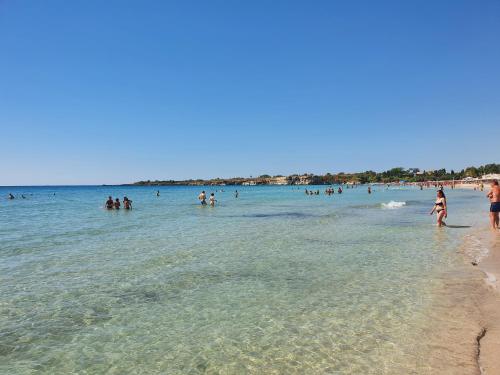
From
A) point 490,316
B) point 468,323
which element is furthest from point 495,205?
point 468,323

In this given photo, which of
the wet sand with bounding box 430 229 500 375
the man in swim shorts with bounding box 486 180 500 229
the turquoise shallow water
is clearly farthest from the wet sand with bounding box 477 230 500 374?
the man in swim shorts with bounding box 486 180 500 229

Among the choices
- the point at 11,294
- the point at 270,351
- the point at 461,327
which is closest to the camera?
the point at 270,351

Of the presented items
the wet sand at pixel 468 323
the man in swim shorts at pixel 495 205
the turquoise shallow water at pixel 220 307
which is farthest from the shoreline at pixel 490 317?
the man in swim shorts at pixel 495 205

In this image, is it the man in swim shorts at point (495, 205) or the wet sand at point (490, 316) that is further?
the man in swim shorts at point (495, 205)

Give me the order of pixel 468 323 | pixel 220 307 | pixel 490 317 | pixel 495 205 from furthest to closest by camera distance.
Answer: pixel 495 205 < pixel 220 307 < pixel 490 317 < pixel 468 323

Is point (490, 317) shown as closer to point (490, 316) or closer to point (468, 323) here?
point (490, 316)

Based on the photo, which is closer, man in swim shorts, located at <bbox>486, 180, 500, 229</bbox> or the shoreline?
the shoreline

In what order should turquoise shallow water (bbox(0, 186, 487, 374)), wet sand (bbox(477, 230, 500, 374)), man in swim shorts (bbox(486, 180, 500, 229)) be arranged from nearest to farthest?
1. wet sand (bbox(477, 230, 500, 374))
2. turquoise shallow water (bbox(0, 186, 487, 374))
3. man in swim shorts (bbox(486, 180, 500, 229))

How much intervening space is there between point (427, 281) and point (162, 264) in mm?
8138

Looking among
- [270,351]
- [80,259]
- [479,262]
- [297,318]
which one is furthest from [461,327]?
[80,259]

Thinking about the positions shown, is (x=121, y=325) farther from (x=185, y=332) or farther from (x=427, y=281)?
(x=427, y=281)

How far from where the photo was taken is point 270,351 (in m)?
5.75

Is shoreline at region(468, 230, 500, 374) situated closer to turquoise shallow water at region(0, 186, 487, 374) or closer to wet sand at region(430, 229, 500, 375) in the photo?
wet sand at region(430, 229, 500, 375)

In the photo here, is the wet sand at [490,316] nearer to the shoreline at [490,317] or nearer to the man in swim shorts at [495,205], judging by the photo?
the shoreline at [490,317]
